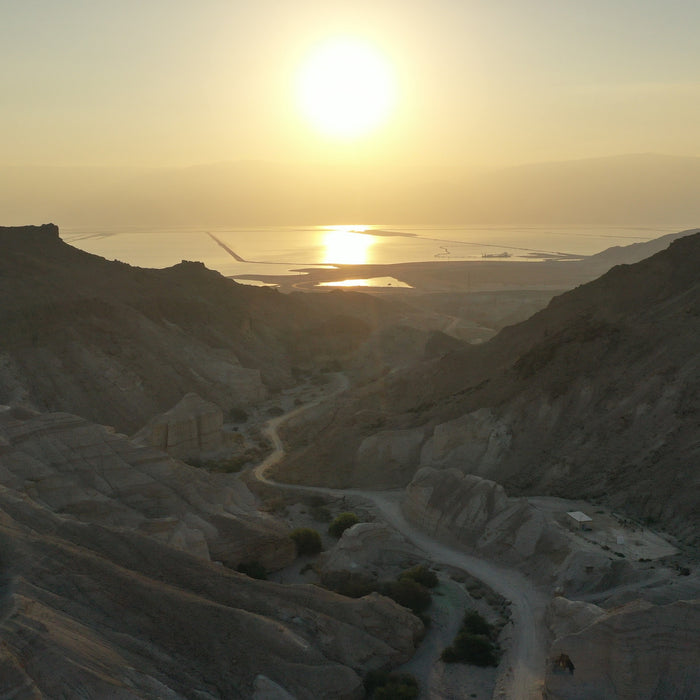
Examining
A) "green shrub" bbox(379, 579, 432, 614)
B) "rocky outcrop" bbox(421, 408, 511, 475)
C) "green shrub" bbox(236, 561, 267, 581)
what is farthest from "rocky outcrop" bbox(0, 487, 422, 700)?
"rocky outcrop" bbox(421, 408, 511, 475)

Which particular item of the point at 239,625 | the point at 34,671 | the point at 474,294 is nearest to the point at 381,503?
the point at 239,625

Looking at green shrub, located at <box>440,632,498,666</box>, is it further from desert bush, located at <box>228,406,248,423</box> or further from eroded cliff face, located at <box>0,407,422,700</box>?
desert bush, located at <box>228,406,248,423</box>

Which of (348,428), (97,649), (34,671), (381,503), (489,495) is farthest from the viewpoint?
(348,428)

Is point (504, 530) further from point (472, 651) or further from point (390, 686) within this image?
point (390, 686)

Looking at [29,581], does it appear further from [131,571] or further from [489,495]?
[489,495]

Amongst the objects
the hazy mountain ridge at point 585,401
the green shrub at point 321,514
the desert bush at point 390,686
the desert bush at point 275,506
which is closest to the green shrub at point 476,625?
the desert bush at point 390,686

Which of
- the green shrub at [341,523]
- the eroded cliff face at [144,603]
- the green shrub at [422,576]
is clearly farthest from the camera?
the green shrub at [341,523]

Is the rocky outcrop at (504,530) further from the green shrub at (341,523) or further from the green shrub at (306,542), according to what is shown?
the green shrub at (306,542)
